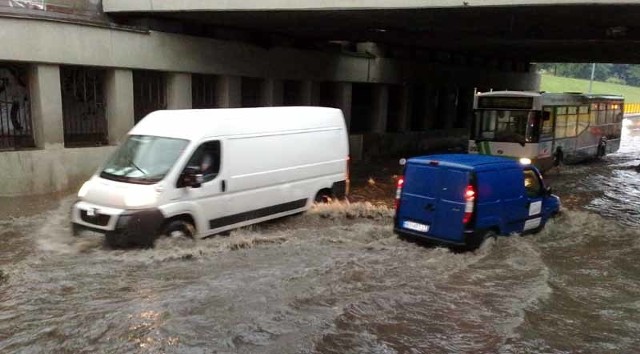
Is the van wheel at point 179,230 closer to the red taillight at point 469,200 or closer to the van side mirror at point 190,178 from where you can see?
the van side mirror at point 190,178

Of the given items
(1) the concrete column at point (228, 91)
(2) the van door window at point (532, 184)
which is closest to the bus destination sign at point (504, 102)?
(1) the concrete column at point (228, 91)

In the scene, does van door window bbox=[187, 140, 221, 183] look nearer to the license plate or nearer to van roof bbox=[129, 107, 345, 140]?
van roof bbox=[129, 107, 345, 140]

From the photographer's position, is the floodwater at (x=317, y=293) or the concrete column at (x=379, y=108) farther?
the concrete column at (x=379, y=108)

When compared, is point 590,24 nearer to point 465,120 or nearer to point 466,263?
point 466,263

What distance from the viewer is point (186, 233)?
894 cm

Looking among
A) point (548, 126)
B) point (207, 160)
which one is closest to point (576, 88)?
point (548, 126)

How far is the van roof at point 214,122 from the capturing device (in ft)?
29.9

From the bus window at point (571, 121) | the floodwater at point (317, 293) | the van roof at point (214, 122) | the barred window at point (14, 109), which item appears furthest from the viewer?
the bus window at point (571, 121)

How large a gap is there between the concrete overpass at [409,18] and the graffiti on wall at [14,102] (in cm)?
283

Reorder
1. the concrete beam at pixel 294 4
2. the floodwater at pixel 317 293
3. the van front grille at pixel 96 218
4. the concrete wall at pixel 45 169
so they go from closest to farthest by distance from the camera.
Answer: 1. the floodwater at pixel 317 293
2. the van front grille at pixel 96 218
3. the concrete beam at pixel 294 4
4. the concrete wall at pixel 45 169

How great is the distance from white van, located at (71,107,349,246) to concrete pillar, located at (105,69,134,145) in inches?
205

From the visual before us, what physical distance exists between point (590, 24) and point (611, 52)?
1221 cm

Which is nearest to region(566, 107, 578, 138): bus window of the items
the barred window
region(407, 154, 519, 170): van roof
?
region(407, 154, 519, 170): van roof

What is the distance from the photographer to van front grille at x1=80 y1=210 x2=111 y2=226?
27.2 ft
